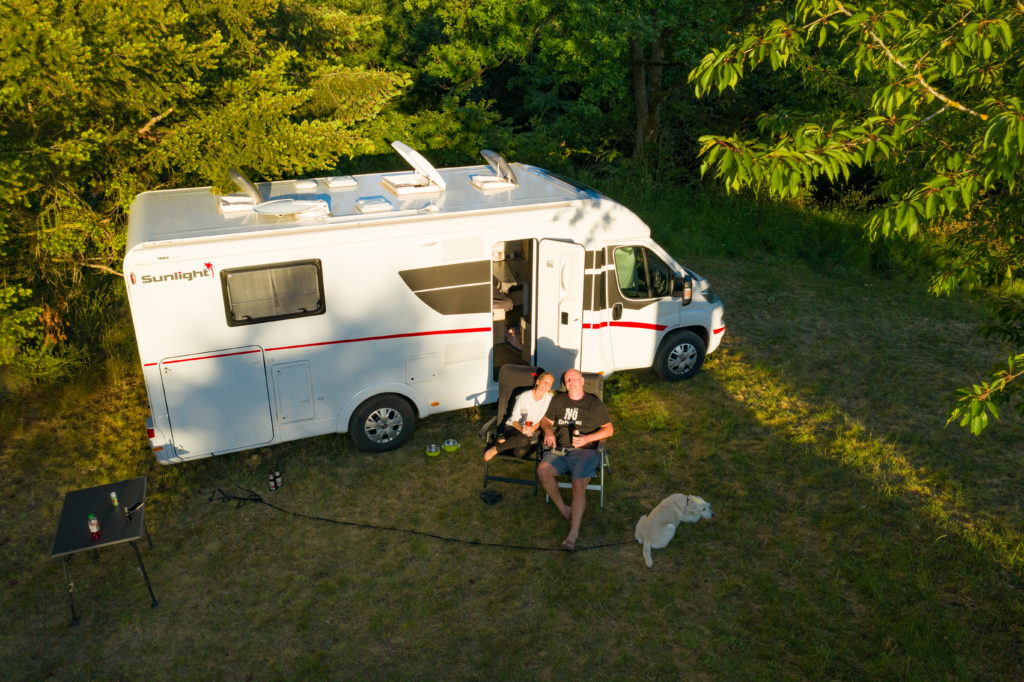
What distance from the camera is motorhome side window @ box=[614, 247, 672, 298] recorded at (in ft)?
28.9

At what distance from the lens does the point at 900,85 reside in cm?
426

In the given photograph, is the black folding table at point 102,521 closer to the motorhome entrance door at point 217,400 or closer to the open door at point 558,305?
the motorhome entrance door at point 217,400

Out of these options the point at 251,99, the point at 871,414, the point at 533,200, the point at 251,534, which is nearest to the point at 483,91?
the point at 251,99

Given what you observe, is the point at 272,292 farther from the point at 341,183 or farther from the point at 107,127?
the point at 107,127

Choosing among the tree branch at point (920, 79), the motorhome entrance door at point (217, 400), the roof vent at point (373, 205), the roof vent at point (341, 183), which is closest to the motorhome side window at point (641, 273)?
the roof vent at point (373, 205)

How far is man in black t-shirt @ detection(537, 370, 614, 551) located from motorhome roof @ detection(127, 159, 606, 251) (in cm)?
211

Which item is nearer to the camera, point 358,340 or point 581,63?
point 358,340

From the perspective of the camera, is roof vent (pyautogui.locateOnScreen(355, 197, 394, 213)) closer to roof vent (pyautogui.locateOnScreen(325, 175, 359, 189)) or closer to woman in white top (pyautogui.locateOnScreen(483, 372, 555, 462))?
roof vent (pyautogui.locateOnScreen(325, 175, 359, 189))

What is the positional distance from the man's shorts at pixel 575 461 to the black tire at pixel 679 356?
2.55m

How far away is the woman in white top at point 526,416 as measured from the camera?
740 cm

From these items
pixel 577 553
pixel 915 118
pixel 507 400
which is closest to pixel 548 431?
pixel 507 400

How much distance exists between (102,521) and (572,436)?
4014 millimetres

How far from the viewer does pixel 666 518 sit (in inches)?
272

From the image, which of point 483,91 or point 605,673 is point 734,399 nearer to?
point 605,673
